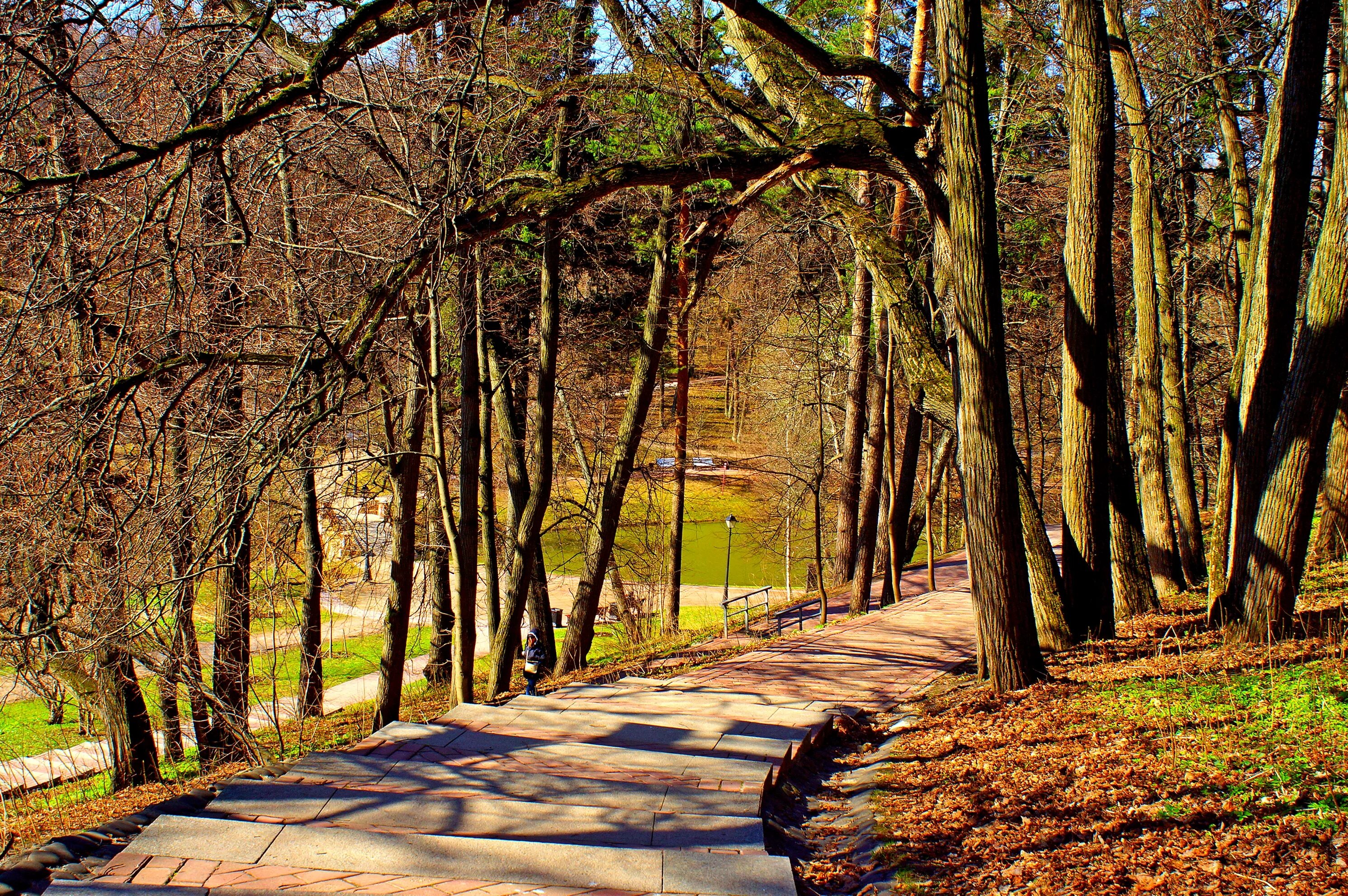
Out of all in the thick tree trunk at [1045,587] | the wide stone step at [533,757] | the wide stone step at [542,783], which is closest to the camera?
the wide stone step at [542,783]

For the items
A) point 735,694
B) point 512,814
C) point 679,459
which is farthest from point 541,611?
point 512,814

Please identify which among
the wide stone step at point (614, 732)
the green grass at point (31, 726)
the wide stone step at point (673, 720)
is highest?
the wide stone step at point (614, 732)

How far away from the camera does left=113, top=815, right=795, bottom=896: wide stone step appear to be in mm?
3295

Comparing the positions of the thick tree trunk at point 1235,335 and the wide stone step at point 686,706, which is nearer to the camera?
the wide stone step at point 686,706

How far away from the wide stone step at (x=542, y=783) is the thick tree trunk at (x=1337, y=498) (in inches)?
272

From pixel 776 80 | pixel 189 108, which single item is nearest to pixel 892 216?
pixel 776 80

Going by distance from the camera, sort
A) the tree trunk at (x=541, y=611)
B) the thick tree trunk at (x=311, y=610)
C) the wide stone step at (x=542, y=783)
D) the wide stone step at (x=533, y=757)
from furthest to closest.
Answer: the tree trunk at (x=541, y=611) < the thick tree trunk at (x=311, y=610) < the wide stone step at (x=533, y=757) < the wide stone step at (x=542, y=783)

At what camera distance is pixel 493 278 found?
15570mm

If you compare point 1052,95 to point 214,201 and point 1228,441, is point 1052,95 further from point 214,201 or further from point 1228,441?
point 214,201

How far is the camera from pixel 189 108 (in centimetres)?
→ 500

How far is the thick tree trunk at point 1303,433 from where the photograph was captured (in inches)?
260

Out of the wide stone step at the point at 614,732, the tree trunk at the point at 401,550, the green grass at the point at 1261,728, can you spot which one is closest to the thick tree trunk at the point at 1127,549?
the green grass at the point at 1261,728

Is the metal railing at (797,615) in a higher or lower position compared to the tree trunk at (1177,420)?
lower

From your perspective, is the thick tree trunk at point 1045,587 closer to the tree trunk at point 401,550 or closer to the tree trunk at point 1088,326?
the tree trunk at point 1088,326
